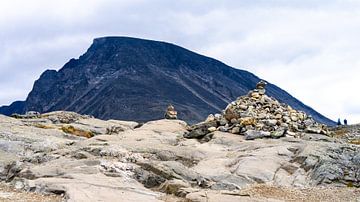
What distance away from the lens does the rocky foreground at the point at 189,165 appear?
25.7 metres

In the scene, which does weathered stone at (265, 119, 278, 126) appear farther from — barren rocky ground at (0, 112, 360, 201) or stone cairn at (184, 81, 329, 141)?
barren rocky ground at (0, 112, 360, 201)

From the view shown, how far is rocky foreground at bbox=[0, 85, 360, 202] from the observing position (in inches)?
1012

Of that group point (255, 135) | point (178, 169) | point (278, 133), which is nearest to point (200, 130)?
point (255, 135)

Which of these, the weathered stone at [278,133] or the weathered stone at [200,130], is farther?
the weathered stone at [200,130]

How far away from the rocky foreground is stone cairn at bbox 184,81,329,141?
10 cm

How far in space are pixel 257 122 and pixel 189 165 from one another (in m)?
14.1

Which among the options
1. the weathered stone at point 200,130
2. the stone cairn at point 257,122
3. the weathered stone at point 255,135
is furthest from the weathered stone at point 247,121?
the weathered stone at point 200,130

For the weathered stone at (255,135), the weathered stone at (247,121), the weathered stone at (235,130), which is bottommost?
the weathered stone at (255,135)

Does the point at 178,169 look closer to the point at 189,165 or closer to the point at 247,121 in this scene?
the point at 189,165

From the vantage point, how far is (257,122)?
150 ft

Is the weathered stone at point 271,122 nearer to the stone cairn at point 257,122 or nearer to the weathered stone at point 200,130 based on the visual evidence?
the stone cairn at point 257,122

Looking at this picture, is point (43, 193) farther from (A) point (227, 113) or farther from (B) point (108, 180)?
(A) point (227, 113)

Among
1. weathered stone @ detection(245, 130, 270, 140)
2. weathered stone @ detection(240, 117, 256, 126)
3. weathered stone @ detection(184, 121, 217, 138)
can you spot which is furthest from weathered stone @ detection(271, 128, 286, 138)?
weathered stone @ detection(184, 121, 217, 138)

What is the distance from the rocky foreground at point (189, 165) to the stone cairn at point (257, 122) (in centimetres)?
10
